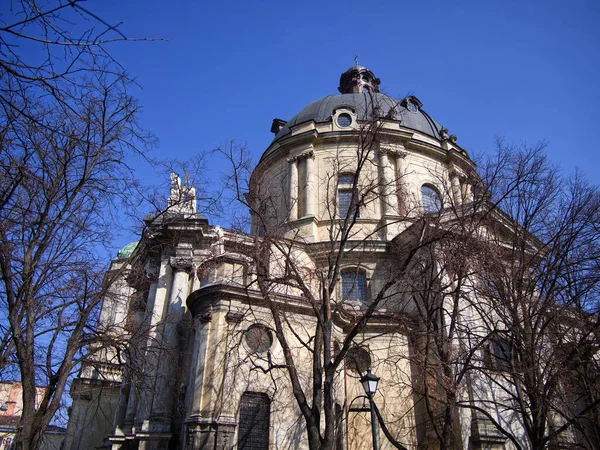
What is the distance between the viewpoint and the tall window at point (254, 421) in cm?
1410

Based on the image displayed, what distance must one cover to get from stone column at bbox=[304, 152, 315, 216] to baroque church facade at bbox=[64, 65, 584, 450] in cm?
8

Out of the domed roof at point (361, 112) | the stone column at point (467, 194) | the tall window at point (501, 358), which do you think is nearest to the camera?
the tall window at point (501, 358)

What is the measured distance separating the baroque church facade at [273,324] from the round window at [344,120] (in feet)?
3.81

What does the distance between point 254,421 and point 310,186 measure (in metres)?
13.5

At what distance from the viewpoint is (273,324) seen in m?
16.2

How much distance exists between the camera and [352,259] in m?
21.1

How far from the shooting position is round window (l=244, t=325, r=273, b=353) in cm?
1545

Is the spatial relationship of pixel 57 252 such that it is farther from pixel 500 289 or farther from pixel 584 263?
pixel 584 263

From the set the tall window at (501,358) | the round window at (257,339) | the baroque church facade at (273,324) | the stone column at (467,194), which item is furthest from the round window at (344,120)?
the tall window at (501,358)

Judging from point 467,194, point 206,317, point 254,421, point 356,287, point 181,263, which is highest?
point 467,194

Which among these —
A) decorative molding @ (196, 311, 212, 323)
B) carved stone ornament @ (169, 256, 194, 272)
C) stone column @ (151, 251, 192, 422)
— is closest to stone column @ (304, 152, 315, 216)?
carved stone ornament @ (169, 256, 194, 272)

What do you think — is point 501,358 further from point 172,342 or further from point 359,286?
point 172,342

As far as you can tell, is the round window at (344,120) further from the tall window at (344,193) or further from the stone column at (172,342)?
the stone column at (172,342)

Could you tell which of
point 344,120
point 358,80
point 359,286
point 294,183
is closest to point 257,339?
point 359,286
